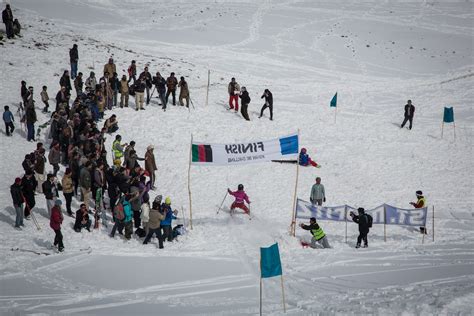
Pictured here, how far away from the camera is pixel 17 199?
43.3 ft

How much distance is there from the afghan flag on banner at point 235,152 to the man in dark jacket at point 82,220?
3.60m

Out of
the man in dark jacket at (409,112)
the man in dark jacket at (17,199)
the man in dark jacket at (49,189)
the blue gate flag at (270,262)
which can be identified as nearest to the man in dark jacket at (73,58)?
the man in dark jacket at (49,189)

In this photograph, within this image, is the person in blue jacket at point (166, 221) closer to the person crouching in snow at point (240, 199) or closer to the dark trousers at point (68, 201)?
the person crouching in snow at point (240, 199)

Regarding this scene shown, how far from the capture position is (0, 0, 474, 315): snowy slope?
11094 mm

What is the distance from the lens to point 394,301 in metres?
10.4

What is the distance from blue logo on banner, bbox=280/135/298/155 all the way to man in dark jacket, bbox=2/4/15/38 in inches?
849

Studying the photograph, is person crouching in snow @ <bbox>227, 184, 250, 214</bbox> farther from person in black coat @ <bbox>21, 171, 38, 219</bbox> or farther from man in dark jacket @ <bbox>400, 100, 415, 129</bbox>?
man in dark jacket @ <bbox>400, 100, 415, 129</bbox>

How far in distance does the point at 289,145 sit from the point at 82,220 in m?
6.80

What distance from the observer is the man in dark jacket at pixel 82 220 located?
1378cm

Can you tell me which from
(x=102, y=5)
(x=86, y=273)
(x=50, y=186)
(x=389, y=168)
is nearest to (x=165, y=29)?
(x=102, y=5)

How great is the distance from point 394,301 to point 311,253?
367 cm

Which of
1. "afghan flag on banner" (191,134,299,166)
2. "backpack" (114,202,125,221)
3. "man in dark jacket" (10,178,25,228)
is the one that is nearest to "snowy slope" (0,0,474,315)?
"man in dark jacket" (10,178,25,228)

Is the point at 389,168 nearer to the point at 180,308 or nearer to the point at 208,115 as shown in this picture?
the point at 208,115

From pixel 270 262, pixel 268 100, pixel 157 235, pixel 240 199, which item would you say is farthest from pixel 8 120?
pixel 270 262
